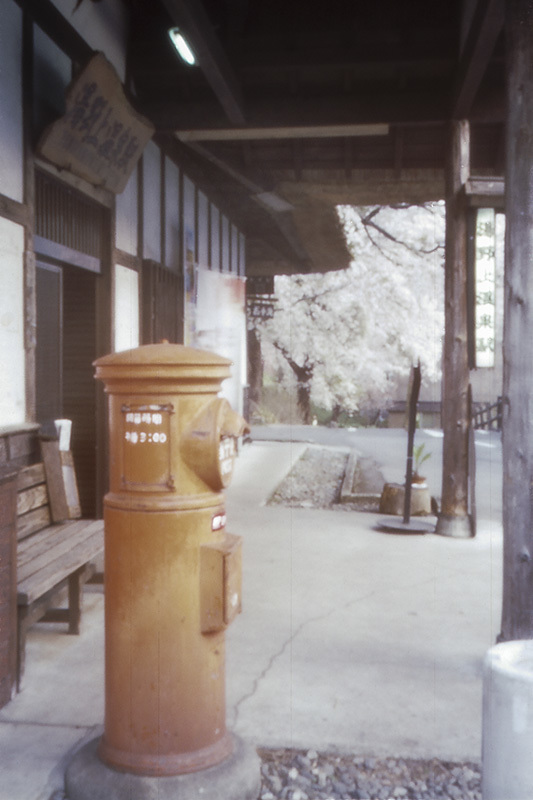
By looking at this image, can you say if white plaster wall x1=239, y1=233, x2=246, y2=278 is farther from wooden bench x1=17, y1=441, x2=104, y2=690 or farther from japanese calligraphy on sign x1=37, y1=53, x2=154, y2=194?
wooden bench x1=17, y1=441, x2=104, y2=690

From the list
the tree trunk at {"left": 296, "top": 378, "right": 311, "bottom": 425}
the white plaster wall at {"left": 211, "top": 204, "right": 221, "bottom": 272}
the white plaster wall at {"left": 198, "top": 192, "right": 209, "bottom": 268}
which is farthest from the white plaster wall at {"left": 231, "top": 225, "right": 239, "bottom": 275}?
the tree trunk at {"left": 296, "top": 378, "right": 311, "bottom": 425}

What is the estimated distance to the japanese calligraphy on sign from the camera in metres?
5.62

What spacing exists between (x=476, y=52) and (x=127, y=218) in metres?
3.57

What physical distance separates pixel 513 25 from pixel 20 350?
143 inches

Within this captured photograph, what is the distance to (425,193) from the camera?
37.3ft

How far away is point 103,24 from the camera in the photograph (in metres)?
6.83

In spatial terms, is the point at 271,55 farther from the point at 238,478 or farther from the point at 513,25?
the point at 238,478

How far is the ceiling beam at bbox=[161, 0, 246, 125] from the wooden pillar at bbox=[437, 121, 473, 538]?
2.17 meters

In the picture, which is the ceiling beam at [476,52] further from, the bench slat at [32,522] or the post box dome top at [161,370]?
the bench slat at [32,522]

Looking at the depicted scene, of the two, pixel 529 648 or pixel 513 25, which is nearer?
pixel 529 648

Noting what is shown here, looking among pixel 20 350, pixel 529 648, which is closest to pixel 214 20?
pixel 20 350

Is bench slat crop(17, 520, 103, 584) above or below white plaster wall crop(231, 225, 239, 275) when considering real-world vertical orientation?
below

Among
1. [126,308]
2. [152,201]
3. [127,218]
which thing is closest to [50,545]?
[126,308]

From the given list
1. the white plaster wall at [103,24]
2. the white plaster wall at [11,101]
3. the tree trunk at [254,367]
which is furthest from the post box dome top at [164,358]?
the tree trunk at [254,367]
